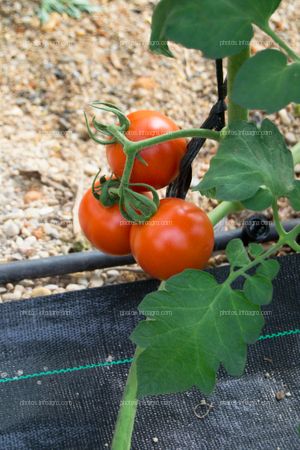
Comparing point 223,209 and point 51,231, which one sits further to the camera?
point 51,231

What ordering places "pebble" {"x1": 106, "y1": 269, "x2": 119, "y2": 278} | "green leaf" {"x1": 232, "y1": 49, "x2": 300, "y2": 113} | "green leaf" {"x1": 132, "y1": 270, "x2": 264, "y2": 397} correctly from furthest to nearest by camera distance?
"pebble" {"x1": 106, "y1": 269, "x2": 119, "y2": 278} < "green leaf" {"x1": 132, "y1": 270, "x2": 264, "y2": 397} < "green leaf" {"x1": 232, "y1": 49, "x2": 300, "y2": 113}

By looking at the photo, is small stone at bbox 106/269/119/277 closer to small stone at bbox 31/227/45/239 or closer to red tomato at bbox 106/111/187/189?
small stone at bbox 31/227/45/239

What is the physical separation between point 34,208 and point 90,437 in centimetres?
64

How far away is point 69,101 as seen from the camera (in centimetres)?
184

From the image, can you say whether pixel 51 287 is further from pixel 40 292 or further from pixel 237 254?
pixel 237 254

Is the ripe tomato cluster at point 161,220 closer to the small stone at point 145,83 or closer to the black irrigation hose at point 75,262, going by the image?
the black irrigation hose at point 75,262

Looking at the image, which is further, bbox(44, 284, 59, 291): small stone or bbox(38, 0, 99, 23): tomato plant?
bbox(38, 0, 99, 23): tomato plant

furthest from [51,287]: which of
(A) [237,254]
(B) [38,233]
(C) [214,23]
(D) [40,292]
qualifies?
(C) [214,23]

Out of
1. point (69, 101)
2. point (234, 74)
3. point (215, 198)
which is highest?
point (234, 74)

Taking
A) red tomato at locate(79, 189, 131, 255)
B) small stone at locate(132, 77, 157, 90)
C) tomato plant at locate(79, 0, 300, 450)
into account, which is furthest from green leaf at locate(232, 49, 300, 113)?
small stone at locate(132, 77, 157, 90)

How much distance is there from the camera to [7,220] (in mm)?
1598

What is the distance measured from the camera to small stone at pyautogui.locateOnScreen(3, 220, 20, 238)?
157 centimetres

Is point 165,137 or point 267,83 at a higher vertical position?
point 267,83

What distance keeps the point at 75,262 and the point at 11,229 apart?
238 mm
